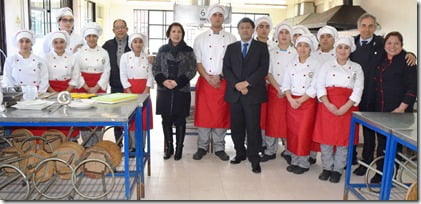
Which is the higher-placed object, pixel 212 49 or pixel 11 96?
pixel 212 49

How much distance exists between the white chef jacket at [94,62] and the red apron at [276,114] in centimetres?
156

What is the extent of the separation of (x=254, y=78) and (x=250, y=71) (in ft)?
0.29

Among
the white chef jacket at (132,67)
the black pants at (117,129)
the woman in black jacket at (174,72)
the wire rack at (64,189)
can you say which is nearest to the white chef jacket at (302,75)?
the woman in black jacket at (174,72)

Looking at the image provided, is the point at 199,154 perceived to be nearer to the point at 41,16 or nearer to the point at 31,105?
the point at 31,105

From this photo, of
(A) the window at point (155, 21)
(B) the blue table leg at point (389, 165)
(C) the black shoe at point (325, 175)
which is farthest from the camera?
(A) the window at point (155, 21)

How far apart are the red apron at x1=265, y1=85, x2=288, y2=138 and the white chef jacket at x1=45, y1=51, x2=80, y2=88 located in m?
1.80

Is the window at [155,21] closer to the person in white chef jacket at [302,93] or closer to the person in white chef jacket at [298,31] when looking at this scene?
the person in white chef jacket at [298,31]

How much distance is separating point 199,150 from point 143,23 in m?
10.2

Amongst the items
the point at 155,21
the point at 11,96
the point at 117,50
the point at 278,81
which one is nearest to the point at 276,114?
the point at 278,81

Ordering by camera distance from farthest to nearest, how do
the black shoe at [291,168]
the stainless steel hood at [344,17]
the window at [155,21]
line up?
the window at [155,21] < the stainless steel hood at [344,17] < the black shoe at [291,168]

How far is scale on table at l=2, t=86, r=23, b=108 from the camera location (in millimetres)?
2400

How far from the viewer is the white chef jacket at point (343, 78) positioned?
2895mm

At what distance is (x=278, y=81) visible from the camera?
352 centimetres

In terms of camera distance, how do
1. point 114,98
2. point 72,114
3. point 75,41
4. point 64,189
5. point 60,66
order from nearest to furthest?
point 72,114 < point 114,98 < point 64,189 < point 60,66 < point 75,41
